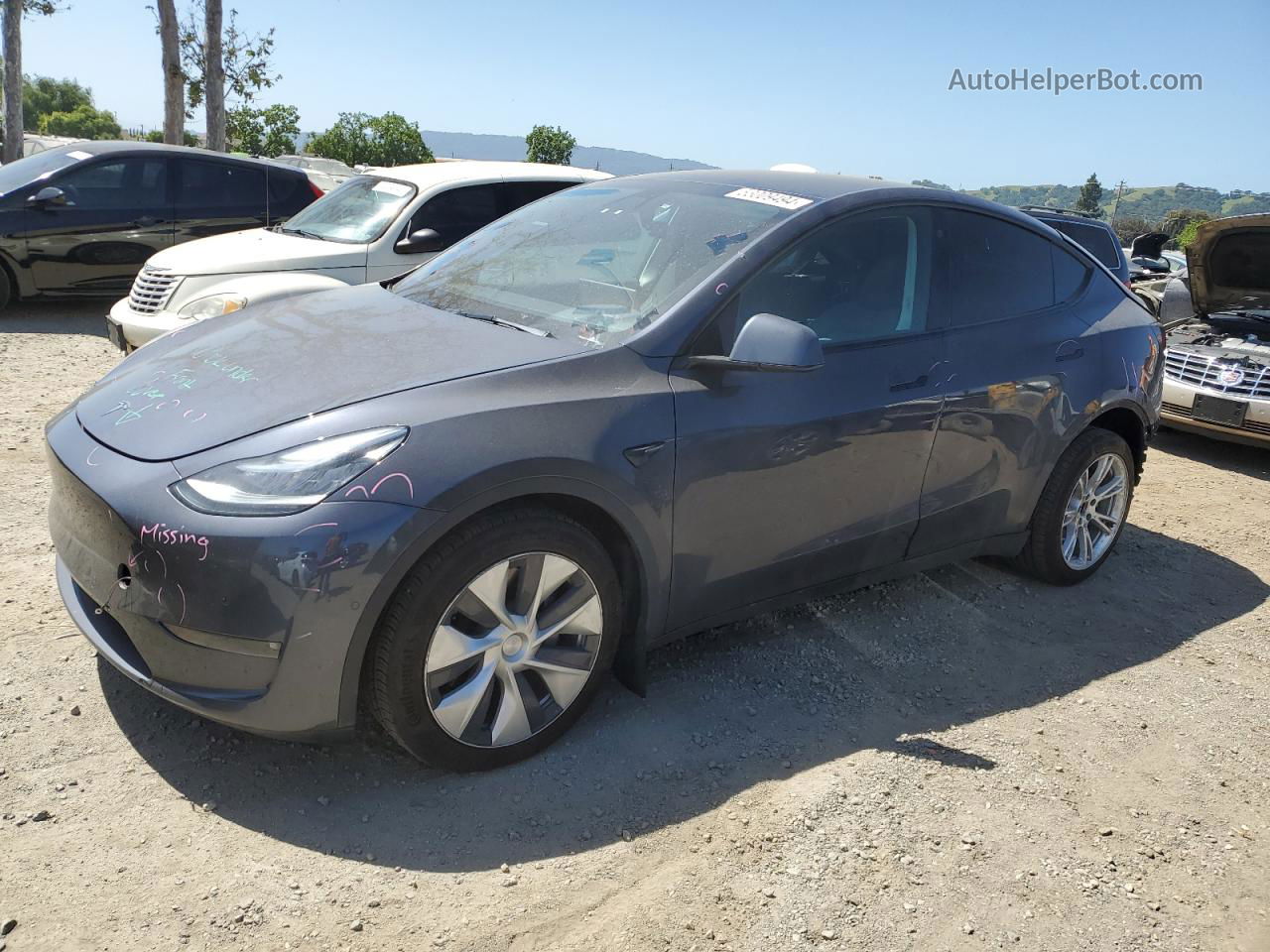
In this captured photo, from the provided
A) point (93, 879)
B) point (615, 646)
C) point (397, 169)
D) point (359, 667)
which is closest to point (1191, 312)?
point (397, 169)

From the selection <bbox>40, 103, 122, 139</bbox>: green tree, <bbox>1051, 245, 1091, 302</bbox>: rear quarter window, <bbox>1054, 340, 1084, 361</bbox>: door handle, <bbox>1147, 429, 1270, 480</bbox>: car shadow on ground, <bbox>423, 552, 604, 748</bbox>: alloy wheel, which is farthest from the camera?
<bbox>40, 103, 122, 139</bbox>: green tree

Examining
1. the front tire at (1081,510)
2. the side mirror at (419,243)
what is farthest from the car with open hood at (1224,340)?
the side mirror at (419,243)

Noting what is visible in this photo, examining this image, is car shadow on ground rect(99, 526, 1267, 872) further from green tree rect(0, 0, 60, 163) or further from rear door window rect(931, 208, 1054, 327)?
green tree rect(0, 0, 60, 163)

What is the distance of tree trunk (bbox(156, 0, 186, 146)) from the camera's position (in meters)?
17.3

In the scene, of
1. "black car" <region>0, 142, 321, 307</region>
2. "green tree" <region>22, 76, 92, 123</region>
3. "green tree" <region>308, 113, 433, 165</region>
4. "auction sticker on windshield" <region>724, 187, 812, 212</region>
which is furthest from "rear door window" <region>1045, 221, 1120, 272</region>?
"green tree" <region>22, 76, 92, 123</region>

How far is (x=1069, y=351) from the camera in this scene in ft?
14.0

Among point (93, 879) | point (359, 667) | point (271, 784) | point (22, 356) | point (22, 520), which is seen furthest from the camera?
point (22, 356)

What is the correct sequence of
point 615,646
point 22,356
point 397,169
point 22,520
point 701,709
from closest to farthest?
A: point 615,646, point 701,709, point 22,520, point 22,356, point 397,169

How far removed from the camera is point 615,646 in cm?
310

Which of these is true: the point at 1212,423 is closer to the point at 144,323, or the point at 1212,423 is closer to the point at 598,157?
the point at 144,323

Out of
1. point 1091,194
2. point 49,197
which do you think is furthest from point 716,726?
point 1091,194

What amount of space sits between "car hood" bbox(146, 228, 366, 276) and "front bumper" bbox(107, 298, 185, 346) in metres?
0.43

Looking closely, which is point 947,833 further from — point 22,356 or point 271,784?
point 22,356

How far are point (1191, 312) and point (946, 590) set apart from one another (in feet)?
17.8
